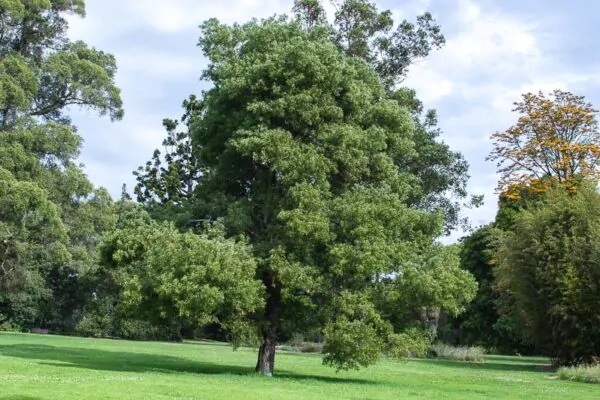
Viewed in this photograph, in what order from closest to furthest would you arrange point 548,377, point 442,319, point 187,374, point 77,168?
1. point 187,374
2. point 548,377
3. point 77,168
4. point 442,319

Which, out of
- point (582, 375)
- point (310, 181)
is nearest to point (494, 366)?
point (582, 375)

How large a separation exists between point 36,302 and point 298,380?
43.2 meters

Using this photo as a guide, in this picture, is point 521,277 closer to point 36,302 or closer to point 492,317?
point 492,317

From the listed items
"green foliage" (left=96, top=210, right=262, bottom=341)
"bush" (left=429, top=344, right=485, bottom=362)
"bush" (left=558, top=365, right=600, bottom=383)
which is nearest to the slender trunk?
"green foliage" (left=96, top=210, right=262, bottom=341)

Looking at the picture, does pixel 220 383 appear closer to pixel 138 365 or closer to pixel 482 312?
pixel 138 365

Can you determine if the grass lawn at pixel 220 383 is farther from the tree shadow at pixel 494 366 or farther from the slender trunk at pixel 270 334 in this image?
the tree shadow at pixel 494 366

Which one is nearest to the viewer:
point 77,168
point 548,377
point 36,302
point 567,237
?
point 548,377

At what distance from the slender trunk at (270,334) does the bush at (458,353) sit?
78.2 feet

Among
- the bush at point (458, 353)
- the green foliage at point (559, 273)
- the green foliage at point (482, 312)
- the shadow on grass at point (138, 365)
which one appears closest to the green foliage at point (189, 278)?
the shadow on grass at point (138, 365)

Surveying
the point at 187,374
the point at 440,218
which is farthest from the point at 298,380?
the point at 440,218

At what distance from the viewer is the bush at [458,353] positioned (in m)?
45.1

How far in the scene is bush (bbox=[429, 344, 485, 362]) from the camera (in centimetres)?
4506

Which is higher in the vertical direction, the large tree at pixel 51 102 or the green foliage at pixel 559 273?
the large tree at pixel 51 102

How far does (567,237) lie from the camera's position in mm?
36312
